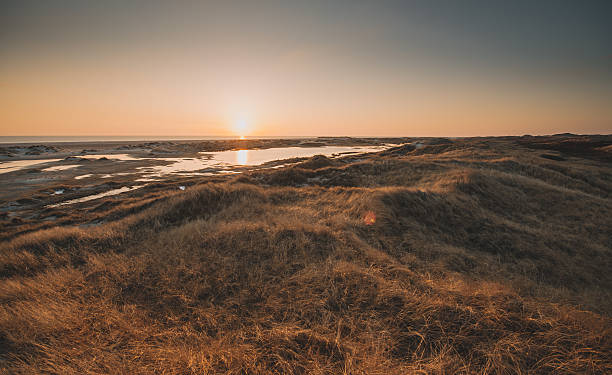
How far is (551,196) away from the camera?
1505 cm

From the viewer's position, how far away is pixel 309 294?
16.2 ft

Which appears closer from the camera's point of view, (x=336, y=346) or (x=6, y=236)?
(x=336, y=346)

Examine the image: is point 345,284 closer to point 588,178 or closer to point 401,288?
point 401,288

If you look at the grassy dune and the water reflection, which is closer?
the grassy dune

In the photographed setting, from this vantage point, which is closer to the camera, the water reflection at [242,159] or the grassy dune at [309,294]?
the grassy dune at [309,294]

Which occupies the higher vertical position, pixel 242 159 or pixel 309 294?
pixel 242 159

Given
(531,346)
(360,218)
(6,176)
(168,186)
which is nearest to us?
(531,346)

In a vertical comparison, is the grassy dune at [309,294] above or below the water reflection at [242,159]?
below

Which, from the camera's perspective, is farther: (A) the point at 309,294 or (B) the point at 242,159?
(B) the point at 242,159

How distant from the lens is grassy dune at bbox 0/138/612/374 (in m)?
3.48

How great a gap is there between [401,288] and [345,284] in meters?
1.20

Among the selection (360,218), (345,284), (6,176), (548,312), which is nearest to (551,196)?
(360,218)

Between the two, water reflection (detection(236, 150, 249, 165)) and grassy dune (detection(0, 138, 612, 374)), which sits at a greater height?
water reflection (detection(236, 150, 249, 165))

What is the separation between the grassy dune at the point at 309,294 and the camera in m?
3.48
